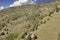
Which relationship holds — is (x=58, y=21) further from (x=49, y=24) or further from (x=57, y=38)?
(x=57, y=38)

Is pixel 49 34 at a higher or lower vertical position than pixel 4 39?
higher

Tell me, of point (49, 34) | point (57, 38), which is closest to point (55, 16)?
point (49, 34)

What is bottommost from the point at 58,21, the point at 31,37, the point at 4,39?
the point at 4,39

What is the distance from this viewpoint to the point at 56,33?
104 ft

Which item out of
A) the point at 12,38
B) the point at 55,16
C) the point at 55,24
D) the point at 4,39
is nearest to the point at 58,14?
the point at 55,16

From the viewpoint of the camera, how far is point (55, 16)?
3719cm

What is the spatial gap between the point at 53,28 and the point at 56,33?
1.82 metres

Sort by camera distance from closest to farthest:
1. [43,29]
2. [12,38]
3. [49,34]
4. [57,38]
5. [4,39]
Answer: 1. [57,38]
2. [49,34]
3. [43,29]
4. [12,38]
5. [4,39]

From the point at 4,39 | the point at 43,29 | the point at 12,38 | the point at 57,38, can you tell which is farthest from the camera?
the point at 4,39

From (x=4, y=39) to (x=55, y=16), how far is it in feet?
55.5

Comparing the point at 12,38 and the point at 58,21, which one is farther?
the point at 12,38

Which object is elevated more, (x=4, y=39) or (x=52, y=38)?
(x=52, y=38)

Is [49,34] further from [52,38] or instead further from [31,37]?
[31,37]

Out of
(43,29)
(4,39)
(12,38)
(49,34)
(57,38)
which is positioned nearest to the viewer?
(57,38)
